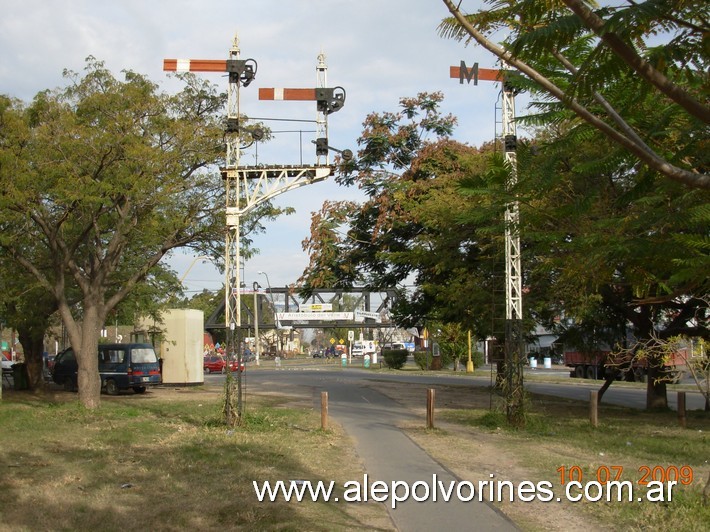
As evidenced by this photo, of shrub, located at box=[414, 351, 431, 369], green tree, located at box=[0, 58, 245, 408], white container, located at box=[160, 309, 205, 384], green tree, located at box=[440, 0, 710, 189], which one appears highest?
green tree, located at box=[0, 58, 245, 408]

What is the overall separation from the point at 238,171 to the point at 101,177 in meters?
4.11

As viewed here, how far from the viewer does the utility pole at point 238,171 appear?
50.4ft

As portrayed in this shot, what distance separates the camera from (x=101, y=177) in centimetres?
1809

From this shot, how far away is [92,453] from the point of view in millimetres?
12188

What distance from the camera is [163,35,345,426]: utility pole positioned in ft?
50.4

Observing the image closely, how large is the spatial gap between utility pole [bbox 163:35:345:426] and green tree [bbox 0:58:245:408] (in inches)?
105

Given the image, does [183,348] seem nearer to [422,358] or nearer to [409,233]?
[409,233]

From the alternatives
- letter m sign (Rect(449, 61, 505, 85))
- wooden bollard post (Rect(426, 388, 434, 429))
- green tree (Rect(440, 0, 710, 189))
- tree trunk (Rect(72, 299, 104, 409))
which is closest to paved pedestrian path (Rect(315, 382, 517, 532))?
wooden bollard post (Rect(426, 388, 434, 429))

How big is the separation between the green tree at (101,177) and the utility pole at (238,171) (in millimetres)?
2662

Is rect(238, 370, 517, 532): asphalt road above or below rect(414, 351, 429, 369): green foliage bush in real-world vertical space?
Answer: above

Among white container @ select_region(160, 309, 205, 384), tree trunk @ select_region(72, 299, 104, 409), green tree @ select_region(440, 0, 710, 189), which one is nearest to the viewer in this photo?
green tree @ select_region(440, 0, 710, 189)

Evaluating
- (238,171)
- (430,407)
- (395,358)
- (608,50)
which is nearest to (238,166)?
(238,171)

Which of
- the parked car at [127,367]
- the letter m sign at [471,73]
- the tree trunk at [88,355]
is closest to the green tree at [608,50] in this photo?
the letter m sign at [471,73]

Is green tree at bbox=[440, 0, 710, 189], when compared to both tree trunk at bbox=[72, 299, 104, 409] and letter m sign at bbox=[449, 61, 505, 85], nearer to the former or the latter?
letter m sign at bbox=[449, 61, 505, 85]
